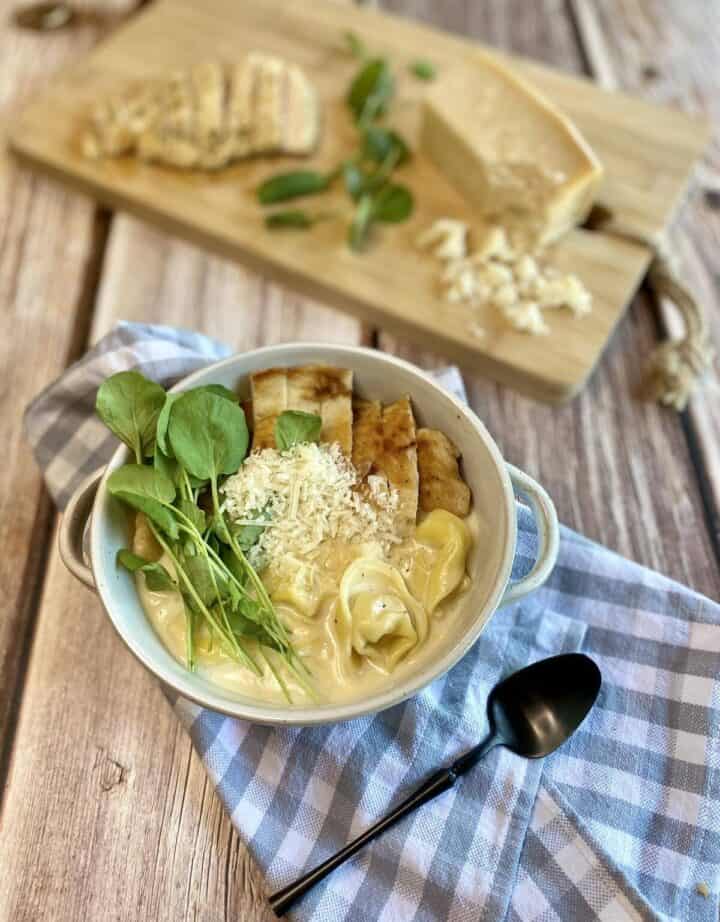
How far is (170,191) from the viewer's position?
2.05 meters

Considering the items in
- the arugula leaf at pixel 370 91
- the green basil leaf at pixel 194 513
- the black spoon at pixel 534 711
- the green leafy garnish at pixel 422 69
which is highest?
the green leafy garnish at pixel 422 69

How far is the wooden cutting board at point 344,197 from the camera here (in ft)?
5.96

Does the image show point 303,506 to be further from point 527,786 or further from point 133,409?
point 527,786

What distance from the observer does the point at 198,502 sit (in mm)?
1272

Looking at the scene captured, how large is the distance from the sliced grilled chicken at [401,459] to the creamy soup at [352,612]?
41 millimetres

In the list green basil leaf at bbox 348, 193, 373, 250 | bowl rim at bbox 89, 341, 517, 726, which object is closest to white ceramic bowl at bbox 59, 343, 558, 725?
bowl rim at bbox 89, 341, 517, 726

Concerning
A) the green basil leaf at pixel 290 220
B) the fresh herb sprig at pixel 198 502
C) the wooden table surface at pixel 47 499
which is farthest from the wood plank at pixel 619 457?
the fresh herb sprig at pixel 198 502

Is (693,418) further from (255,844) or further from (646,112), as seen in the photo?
(255,844)

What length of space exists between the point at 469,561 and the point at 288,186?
1189mm

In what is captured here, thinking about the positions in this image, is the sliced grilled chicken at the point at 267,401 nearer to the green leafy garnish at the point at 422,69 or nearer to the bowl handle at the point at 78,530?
the bowl handle at the point at 78,530

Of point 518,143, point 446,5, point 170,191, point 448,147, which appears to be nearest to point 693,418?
point 518,143

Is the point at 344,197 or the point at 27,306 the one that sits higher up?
the point at 344,197

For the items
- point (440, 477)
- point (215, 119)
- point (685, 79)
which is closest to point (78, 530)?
point (440, 477)

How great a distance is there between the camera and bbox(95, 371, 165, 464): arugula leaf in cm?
121
